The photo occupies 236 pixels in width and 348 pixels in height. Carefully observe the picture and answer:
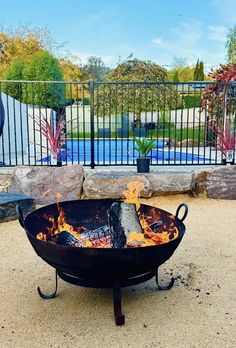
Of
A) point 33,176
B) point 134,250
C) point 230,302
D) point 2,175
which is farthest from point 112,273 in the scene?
point 2,175

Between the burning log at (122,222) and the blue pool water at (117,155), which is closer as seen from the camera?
the burning log at (122,222)

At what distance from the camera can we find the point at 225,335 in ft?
6.02

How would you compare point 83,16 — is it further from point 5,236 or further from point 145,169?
point 5,236

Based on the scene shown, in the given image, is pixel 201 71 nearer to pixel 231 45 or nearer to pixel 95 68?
pixel 231 45

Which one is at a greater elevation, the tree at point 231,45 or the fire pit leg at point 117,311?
the tree at point 231,45

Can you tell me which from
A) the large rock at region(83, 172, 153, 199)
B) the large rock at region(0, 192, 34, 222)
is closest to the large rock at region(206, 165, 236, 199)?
the large rock at region(83, 172, 153, 199)

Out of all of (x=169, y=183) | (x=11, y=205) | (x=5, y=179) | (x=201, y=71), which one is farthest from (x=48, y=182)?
(x=201, y=71)

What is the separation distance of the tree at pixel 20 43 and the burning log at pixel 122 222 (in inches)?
544

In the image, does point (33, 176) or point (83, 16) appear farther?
point (83, 16)

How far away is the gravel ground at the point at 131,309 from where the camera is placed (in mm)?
1801

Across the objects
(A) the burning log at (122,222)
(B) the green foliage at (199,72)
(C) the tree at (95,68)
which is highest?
(C) the tree at (95,68)

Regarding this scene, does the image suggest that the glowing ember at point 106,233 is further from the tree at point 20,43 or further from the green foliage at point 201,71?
the green foliage at point 201,71

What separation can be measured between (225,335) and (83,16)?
51.6 ft

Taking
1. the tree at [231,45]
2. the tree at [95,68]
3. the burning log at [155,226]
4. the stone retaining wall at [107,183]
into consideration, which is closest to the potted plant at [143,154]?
the stone retaining wall at [107,183]
